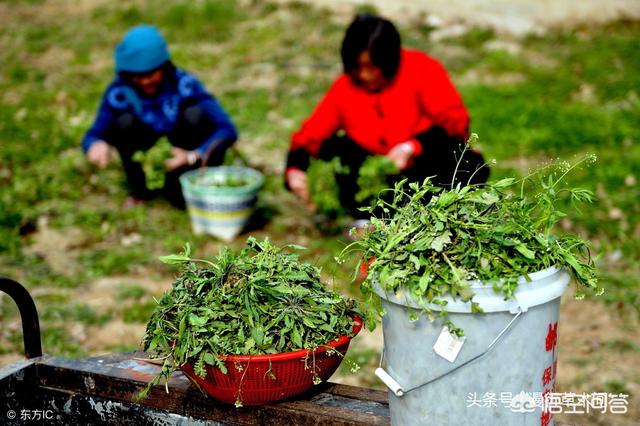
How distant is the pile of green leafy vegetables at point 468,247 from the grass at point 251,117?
1724 millimetres

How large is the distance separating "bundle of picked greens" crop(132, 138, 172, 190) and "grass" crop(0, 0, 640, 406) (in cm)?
36

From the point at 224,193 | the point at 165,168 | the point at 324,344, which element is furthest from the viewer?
the point at 165,168

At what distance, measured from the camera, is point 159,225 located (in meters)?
5.29

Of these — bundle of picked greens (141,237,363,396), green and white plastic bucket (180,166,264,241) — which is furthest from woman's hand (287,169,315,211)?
bundle of picked greens (141,237,363,396)

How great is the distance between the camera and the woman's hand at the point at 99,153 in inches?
199

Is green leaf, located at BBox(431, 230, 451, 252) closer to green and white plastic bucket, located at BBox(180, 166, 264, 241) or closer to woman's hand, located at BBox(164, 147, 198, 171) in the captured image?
green and white plastic bucket, located at BBox(180, 166, 264, 241)

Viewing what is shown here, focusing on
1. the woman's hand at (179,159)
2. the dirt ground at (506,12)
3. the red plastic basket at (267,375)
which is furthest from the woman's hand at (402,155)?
the dirt ground at (506,12)

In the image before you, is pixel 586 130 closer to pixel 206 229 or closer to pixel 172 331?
pixel 206 229

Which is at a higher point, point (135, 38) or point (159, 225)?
point (135, 38)

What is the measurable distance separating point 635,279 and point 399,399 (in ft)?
A: 8.87

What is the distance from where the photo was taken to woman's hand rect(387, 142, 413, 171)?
417cm

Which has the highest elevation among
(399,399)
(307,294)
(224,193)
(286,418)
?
(307,294)

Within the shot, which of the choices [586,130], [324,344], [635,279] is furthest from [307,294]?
[586,130]

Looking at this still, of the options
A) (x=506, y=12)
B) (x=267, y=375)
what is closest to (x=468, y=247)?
(x=267, y=375)
